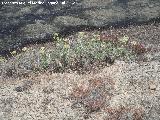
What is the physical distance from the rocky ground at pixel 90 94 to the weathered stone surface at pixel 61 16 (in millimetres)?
2076

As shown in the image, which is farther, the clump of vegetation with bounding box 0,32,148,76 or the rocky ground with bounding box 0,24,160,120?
the clump of vegetation with bounding box 0,32,148,76

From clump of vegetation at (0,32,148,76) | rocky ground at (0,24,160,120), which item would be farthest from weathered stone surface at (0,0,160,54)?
rocky ground at (0,24,160,120)

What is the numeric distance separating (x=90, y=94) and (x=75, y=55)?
2.18 m

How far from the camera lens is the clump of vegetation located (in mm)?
12367

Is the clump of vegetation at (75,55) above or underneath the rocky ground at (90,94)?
above

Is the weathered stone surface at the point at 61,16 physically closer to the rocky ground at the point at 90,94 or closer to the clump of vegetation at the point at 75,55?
the clump of vegetation at the point at 75,55

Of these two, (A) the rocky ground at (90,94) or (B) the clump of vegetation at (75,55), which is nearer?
(A) the rocky ground at (90,94)

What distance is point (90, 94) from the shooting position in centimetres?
1068

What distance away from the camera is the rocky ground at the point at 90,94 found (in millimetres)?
10047

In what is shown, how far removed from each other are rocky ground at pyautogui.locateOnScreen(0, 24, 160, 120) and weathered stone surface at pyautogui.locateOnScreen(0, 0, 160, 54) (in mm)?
2076

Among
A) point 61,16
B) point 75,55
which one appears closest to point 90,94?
point 75,55

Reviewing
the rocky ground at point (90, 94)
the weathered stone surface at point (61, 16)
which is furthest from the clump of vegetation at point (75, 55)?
the weathered stone surface at point (61, 16)

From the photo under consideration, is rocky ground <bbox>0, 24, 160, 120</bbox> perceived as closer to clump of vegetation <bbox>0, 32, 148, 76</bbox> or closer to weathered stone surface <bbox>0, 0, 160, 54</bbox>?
clump of vegetation <bbox>0, 32, 148, 76</bbox>

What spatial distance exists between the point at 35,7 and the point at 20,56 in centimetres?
205
